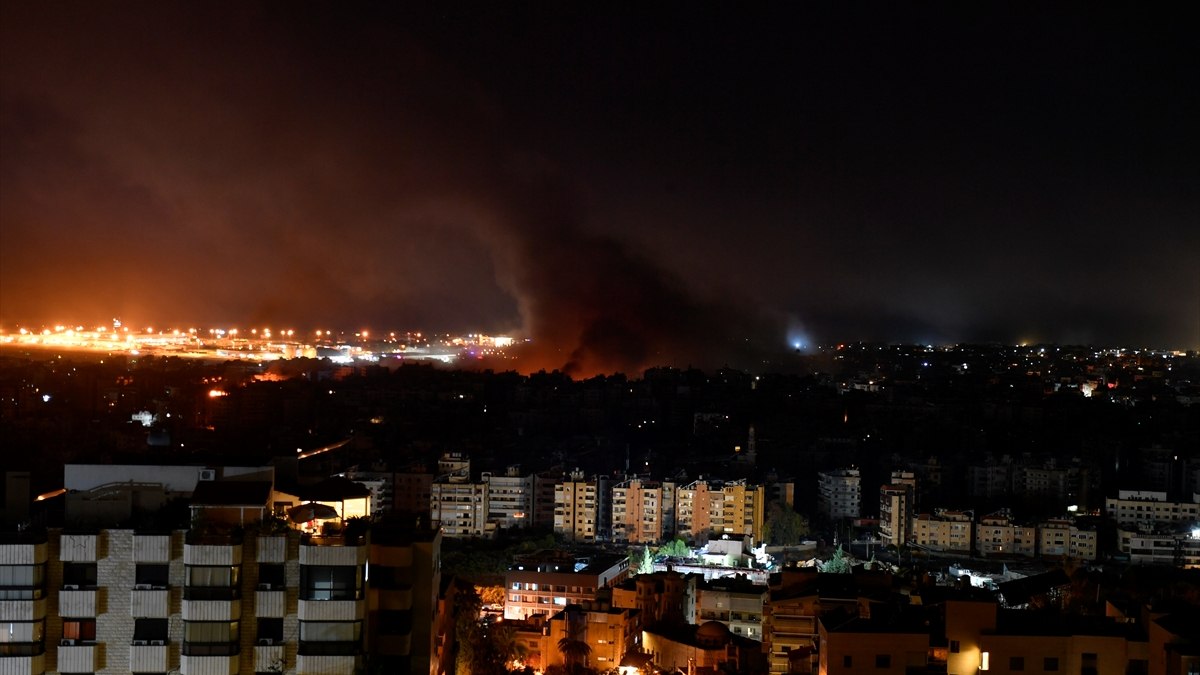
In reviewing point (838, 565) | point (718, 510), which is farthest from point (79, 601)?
point (718, 510)

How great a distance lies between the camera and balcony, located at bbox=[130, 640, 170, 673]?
3.38 metres

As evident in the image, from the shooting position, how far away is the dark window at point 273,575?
3.43m

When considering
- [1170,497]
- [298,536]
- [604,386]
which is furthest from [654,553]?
[604,386]

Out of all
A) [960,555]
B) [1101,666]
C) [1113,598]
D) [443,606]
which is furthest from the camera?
[960,555]

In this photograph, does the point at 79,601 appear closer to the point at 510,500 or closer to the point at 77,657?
the point at 77,657

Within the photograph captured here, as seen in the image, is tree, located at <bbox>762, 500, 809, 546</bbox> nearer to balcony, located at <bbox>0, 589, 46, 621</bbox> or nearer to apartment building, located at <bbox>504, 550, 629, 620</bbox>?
apartment building, located at <bbox>504, 550, 629, 620</bbox>

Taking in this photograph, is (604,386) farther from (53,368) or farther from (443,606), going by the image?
(443,606)

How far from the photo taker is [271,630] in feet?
11.2

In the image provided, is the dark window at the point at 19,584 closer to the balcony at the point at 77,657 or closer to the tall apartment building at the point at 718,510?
the balcony at the point at 77,657

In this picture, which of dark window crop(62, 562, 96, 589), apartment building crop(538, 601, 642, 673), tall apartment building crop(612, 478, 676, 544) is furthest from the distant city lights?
dark window crop(62, 562, 96, 589)

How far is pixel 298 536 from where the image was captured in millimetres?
3463

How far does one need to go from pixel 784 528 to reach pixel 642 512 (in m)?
1.95

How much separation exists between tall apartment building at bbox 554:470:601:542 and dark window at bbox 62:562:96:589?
1297 cm

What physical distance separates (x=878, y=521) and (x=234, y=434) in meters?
9.59
